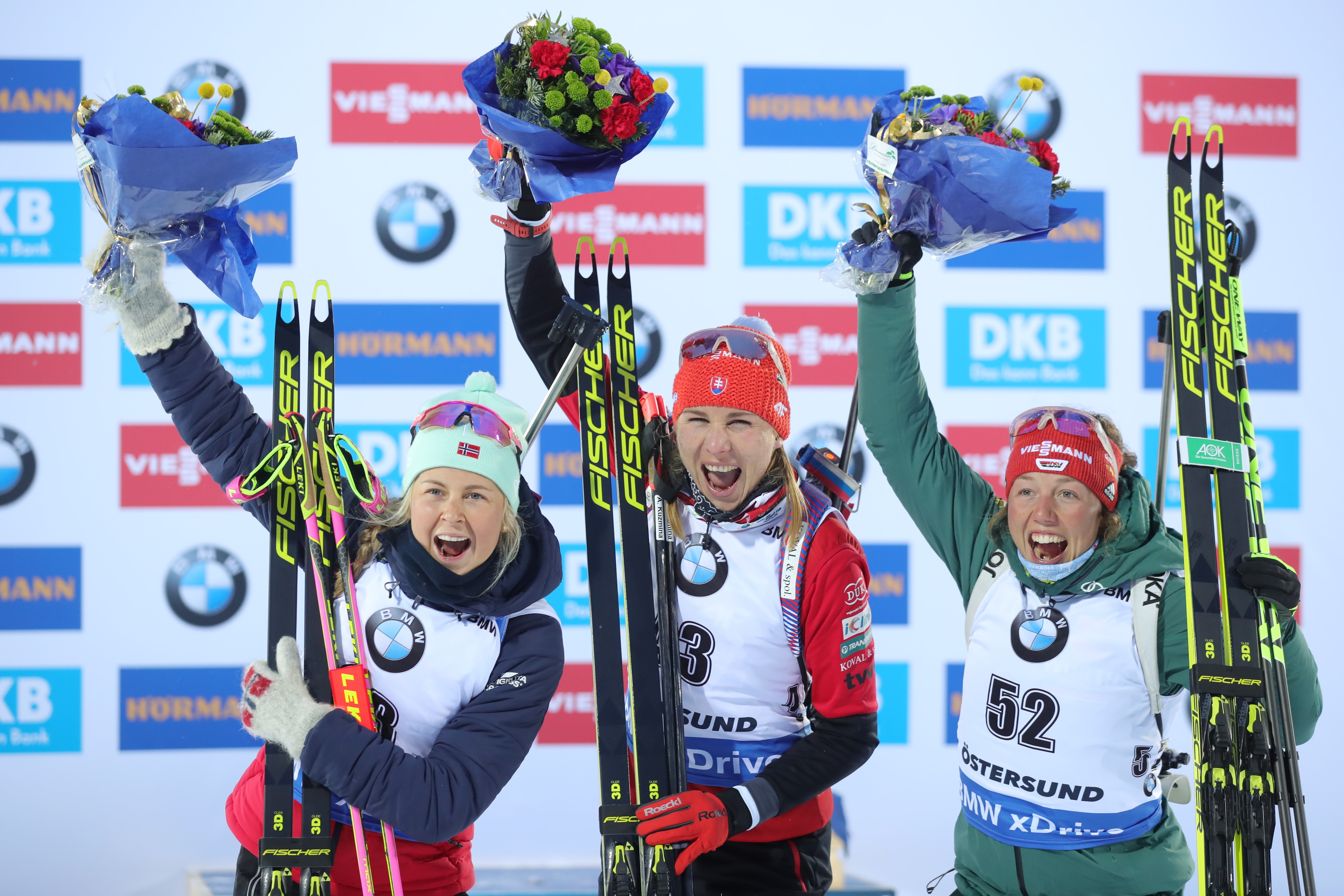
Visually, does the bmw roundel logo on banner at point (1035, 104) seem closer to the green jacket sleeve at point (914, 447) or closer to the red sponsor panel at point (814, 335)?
the red sponsor panel at point (814, 335)

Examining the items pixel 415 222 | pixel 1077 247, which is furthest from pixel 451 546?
pixel 1077 247

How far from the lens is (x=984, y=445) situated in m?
3.70

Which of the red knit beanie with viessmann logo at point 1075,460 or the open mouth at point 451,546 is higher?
the red knit beanie with viessmann logo at point 1075,460

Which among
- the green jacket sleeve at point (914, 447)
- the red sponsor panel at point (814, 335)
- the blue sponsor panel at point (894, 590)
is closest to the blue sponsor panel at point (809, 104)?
the red sponsor panel at point (814, 335)

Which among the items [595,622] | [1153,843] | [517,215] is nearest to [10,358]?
[517,215]

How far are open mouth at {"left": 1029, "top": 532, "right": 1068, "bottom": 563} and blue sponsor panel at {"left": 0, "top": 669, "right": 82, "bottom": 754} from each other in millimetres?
3173

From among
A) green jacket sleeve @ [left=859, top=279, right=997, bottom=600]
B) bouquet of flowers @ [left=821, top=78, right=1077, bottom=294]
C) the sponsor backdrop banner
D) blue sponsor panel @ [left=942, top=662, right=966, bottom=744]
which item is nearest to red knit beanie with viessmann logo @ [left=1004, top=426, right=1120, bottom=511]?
green jacket sleeve @ [left=859, top=279, right=997, bottom=600]

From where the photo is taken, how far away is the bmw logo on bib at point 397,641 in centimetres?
165

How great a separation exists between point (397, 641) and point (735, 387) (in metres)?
0.71

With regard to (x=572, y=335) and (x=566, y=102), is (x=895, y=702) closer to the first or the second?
(x=572, y=335)

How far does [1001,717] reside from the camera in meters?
1.76

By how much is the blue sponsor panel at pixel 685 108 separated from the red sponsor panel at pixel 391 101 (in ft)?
2.15

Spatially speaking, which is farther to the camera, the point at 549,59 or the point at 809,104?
the point at 809,104

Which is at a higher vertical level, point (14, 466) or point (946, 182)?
point (946, 182)
